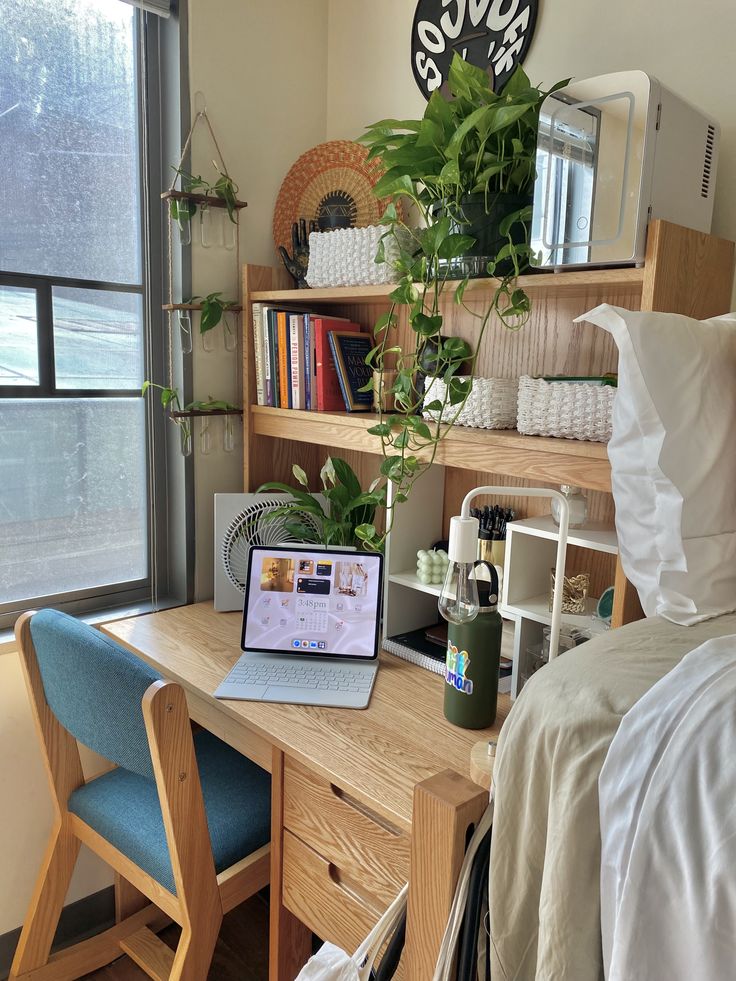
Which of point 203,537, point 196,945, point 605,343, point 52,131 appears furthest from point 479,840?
point 52,131

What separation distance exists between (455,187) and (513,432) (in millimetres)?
478

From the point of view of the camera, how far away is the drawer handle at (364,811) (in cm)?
122

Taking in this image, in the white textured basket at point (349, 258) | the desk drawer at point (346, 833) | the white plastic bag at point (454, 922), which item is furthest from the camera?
the white textured basket at point (349, 258)

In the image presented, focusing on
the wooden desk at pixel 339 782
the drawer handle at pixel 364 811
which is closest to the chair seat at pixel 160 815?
the wooden desk at pixel 339 782

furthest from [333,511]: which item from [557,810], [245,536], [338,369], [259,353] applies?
[557,810]

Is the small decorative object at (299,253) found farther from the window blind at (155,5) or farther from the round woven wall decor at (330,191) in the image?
the window blind at (155,5)

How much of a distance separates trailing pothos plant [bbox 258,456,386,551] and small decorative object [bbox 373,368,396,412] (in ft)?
0.59

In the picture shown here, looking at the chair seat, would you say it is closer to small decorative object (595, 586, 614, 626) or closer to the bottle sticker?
the bottle sticker

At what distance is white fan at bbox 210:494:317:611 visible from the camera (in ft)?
6.56

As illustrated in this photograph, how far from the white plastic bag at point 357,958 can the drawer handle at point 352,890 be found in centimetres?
27

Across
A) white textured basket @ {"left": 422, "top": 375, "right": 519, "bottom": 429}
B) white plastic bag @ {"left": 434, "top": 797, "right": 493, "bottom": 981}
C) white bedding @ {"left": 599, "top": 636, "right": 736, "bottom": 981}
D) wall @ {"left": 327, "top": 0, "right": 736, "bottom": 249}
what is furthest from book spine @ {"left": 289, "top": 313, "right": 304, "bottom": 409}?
white bedding @ {"left": 599, "top": 636, "right": 736, "bottom": 981}

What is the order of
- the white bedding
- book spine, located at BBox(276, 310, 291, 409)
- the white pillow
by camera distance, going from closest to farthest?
1. the white bedding
2. the white pillow
3. book spine, located at BBox(276, 310, 291, 409)

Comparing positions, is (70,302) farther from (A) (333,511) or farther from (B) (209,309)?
(A) (333,511)

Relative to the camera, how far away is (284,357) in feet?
6.40
